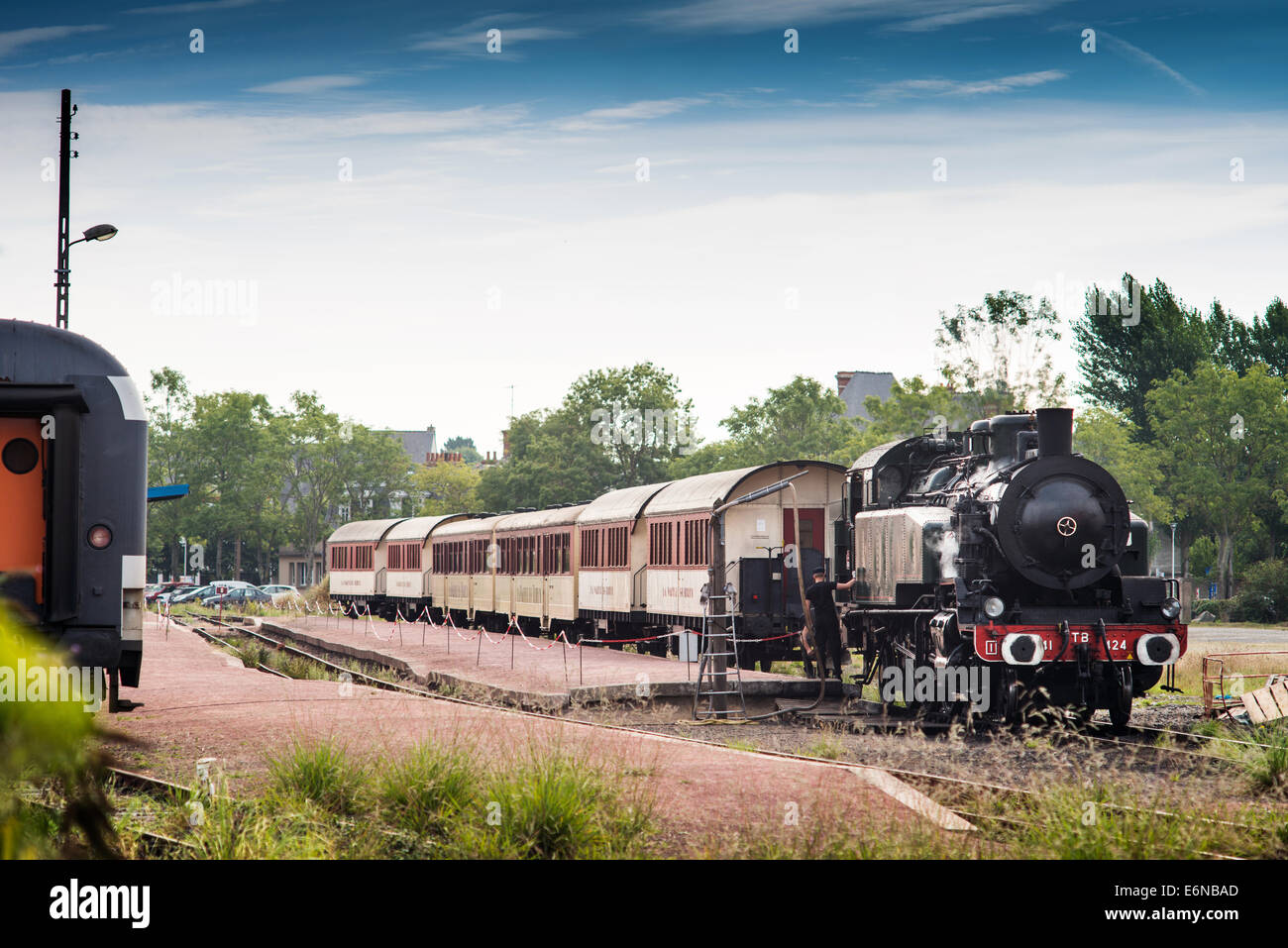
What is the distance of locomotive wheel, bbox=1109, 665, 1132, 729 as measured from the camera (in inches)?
556

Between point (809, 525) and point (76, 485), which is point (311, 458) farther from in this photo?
point (76, 485)

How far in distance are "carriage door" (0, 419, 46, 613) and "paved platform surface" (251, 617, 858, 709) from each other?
26.4 feet

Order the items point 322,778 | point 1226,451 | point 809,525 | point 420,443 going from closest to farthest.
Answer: point 322,778
point 809,525
point 1226,451
point 420,443

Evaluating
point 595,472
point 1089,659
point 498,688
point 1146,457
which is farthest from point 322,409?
point 1089,659

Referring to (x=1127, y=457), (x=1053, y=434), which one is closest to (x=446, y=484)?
(x=1127, y=457)

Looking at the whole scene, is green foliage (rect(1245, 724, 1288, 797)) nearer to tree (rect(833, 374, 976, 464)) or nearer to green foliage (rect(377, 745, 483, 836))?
green foliage (rect(377, 745, 483, 836))

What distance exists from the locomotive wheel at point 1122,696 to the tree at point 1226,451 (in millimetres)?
42854

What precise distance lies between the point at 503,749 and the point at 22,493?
366cm

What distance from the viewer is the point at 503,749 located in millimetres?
8781

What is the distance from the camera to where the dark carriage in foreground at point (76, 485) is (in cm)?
A: 836

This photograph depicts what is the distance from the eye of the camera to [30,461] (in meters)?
8.55


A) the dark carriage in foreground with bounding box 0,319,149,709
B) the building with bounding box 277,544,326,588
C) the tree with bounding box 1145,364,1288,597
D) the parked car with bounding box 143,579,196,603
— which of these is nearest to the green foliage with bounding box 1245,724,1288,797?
the dark carriage in foreground with bounding box 0,319,149,709
